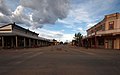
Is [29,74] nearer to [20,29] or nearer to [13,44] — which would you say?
[13,44]

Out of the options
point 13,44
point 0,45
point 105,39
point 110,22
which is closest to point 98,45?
point 105,39

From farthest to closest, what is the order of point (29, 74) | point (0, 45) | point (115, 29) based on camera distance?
point (0, 45)
point (115, 29)
point (29, 74)

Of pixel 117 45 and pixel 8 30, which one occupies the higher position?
pixel 8 30

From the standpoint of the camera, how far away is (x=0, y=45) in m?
49.6

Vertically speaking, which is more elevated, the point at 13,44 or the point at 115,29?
the point at 115,29

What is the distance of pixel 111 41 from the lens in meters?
43.1

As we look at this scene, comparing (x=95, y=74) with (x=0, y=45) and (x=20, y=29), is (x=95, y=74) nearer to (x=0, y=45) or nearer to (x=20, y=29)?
(x=0, y=45)

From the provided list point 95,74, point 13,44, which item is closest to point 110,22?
point 13,44

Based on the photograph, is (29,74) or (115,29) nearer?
(29,74)

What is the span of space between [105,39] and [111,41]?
2.68 m

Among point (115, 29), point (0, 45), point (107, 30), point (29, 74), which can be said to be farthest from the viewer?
point (0, 45)

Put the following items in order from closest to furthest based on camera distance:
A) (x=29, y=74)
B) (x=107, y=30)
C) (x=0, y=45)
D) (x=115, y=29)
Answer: (x=29, y=74)
(x=115, y=29)
(x=107, y=30)
(x=0, y=45)

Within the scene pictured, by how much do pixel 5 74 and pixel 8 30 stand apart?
45.4m

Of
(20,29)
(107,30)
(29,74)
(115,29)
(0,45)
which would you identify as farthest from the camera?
(20,29)
